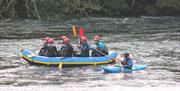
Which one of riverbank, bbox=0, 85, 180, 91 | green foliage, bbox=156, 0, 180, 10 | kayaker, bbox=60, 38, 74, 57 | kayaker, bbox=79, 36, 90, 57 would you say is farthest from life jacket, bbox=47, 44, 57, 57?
green foliage, bbox=156, 0, 180, 10

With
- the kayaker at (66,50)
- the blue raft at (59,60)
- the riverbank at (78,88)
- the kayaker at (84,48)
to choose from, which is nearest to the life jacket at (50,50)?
the blue raft at (59,60)

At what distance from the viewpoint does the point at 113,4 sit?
49.0 meters

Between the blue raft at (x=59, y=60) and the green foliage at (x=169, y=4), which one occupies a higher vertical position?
the green foliage at (x=169, y=4)

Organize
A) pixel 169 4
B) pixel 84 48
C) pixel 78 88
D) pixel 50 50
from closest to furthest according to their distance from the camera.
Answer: pixel 78 88
pixel 50 50
pixel 84 48
pixel 169 4

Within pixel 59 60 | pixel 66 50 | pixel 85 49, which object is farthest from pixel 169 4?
pixel 59 60

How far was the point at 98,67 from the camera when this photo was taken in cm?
1973

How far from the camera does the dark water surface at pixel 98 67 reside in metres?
16.2

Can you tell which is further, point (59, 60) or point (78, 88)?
point (59, 60)

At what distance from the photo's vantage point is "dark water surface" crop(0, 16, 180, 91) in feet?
53.2

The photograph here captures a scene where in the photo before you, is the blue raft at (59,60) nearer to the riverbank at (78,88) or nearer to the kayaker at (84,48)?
the kayaker at (84,48)

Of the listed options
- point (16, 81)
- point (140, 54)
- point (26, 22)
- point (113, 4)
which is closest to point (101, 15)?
point (113, 4)

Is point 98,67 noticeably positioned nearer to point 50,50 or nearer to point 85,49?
point 85,49

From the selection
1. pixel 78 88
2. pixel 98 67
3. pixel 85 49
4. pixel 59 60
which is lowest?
pixel 98 67

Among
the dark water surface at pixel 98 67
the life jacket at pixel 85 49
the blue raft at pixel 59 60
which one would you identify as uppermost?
the life jacket at pixel 85 49
